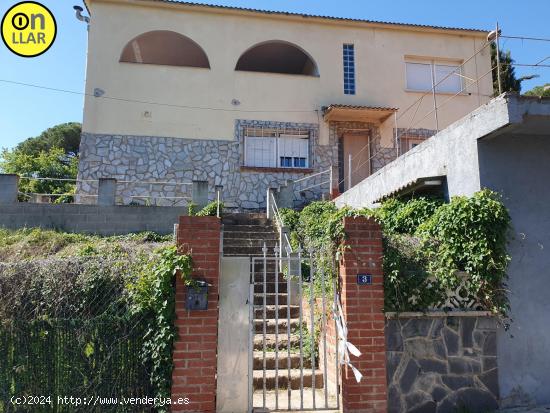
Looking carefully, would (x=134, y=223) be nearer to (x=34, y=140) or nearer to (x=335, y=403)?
(x=335, y=403)

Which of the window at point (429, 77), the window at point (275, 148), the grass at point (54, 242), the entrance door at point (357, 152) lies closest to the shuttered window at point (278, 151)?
the window at point (275, 148)

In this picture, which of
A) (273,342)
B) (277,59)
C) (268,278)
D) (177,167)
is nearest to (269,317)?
(273,342)

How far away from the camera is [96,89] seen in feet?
47.2

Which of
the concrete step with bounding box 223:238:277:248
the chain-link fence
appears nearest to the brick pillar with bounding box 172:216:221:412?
the chain-link fence

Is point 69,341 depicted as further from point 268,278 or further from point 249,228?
point 249,228

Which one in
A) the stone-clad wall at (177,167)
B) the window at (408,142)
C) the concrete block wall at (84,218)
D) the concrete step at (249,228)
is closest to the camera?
the concrete step at (249,228)

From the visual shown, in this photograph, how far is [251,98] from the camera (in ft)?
49.8

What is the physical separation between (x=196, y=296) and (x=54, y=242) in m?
6.87

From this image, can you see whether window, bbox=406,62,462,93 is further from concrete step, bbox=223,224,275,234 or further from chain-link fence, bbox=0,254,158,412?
chain-link fence, bbox=0,254,158,412

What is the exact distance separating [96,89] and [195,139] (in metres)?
3.67

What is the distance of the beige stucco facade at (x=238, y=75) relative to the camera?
14.5m

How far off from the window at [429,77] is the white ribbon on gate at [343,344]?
43.5 feet

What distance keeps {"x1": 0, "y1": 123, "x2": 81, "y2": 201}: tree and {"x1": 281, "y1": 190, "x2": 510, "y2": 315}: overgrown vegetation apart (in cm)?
1280

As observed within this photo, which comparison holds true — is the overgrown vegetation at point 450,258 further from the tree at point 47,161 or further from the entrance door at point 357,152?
the tree at point 47,161
